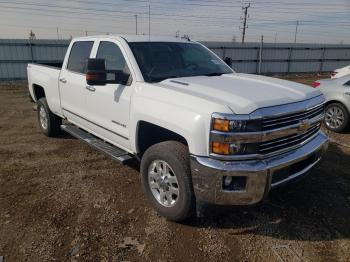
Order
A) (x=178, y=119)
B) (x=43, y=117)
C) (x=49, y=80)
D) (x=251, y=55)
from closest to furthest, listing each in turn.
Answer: (x=178, y=119) → (x=49, y=80) → (x=43, y=117) → (x=251, y=55)

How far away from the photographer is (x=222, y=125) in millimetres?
2711

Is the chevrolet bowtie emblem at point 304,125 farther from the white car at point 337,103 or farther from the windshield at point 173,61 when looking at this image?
the white car at point 337,103

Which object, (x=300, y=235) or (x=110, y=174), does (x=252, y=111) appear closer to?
(x=300, y=235)

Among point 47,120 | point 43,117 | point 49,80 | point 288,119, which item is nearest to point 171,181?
point 288,119

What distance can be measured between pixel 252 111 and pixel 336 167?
302 cm

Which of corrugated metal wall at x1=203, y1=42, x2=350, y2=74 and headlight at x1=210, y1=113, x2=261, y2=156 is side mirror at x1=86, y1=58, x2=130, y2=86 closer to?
headlight at x1=210, y1=113, x2=261, y2=156

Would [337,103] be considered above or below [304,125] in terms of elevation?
below

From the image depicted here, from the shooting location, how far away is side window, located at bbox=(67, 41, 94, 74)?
4.79m

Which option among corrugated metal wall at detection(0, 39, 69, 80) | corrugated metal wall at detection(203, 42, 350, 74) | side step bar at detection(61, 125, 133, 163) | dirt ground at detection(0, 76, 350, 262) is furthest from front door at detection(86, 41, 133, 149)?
corrugated metal wall at detection(203, 42, 350, 74)

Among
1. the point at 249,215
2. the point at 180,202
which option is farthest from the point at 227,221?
the point at 180,202

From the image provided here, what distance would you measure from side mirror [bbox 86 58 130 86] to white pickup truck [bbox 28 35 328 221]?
11mm

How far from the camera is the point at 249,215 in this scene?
3.60 meters

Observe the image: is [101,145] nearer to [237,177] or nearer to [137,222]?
[137,222]

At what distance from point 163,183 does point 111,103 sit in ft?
4.23
